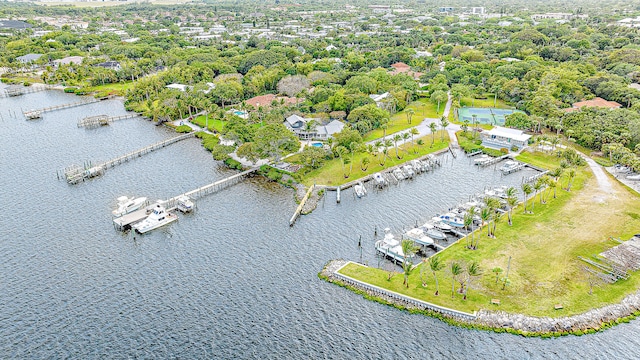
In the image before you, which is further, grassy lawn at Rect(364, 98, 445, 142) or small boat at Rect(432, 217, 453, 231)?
grassy lawn at Rect(364, 98, 445, 142)

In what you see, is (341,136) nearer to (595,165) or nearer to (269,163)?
(269,163)

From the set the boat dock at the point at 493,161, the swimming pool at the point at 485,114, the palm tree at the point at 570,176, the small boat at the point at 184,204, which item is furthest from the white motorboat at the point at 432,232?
the swimming pool at the point at 485,114

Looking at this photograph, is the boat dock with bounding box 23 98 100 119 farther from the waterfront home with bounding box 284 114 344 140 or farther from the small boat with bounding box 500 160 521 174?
the small boat with bounding box 500 160 521 174

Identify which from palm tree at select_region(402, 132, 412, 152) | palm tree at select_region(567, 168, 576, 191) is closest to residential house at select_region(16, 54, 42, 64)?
palm tree at select_region(402, 132, 412, 152)

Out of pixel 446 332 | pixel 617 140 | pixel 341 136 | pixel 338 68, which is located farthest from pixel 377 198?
pixel 338 68

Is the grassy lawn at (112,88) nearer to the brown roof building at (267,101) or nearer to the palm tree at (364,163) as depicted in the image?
the brown roof building at (267,101)

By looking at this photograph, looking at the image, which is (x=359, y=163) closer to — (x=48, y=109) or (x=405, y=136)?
(x=405, y=136)

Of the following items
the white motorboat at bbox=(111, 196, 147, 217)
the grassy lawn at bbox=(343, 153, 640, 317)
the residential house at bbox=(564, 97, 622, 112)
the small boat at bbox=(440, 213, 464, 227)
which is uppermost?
the residential house at bbox=(564, 97, 622, 112)
